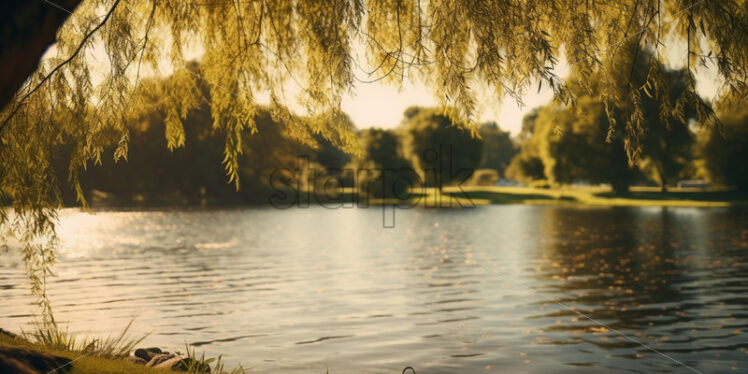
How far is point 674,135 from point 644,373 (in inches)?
2380

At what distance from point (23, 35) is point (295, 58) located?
4.00m

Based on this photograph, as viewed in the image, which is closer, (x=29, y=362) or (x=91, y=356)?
(x=29, y=362)

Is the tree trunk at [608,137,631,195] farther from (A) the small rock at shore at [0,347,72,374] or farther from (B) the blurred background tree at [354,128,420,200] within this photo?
(A) the small rock at shore at [0,347,72,374]

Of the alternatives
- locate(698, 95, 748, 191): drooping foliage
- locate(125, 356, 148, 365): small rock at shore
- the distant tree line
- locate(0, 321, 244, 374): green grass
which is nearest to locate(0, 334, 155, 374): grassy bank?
locate(0, 321, 244, 374): green grass

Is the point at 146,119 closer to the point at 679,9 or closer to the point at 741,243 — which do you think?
the point at 741,243

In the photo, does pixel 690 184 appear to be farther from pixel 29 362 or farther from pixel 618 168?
pixel 29 362

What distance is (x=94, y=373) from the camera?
7566 mm

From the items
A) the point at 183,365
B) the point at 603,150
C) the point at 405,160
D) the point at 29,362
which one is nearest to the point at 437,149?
the point at 405,160

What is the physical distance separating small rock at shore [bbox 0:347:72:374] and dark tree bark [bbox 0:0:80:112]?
9.19 feet

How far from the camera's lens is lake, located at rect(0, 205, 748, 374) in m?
11.7

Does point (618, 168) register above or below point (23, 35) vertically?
above

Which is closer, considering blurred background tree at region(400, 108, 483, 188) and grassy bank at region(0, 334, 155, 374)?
grassy bank at region(0, 334, 155, 374)

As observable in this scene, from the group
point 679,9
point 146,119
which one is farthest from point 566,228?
point 146,119

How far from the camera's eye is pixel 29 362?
7195 mm
